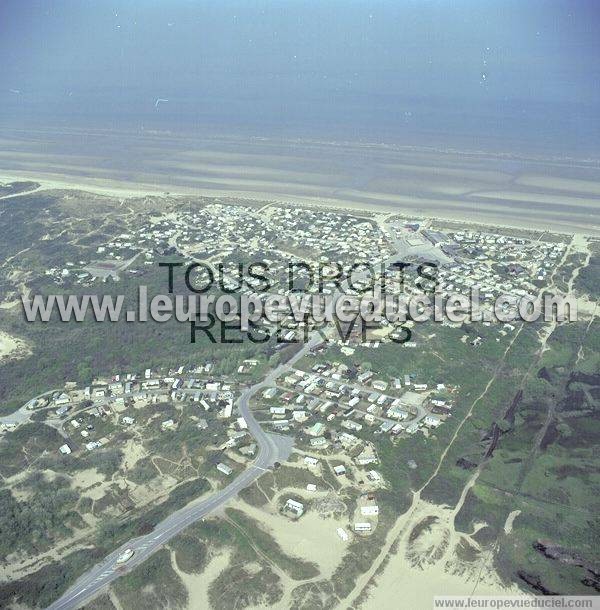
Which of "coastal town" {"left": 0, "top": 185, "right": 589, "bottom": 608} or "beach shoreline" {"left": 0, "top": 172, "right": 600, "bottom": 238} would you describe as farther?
"beach shoreline" {"left": 0, "top": 172, "right": 600, "bottom": 238}

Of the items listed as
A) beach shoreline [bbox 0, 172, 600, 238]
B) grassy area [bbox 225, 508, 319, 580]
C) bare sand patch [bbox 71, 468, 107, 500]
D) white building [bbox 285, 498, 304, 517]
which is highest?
beach shoreline [bbox 0, 172, 600, 238]

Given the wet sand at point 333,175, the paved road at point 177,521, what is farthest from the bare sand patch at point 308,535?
the wet sand at point 333,175

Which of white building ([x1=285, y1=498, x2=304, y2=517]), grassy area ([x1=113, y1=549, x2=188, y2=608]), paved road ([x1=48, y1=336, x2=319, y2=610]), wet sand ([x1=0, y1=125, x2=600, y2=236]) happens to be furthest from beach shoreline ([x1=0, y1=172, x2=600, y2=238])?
grassy area ([x1=113, y1=549, x2=188, y2=608])

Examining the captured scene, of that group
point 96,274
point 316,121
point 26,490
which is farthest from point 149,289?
point 316,121

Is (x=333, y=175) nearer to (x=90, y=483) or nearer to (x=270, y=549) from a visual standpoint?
(x=90, y=483)

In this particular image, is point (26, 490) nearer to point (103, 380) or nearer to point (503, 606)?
point (103, 380)

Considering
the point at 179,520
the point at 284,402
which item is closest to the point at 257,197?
the point at 284,402

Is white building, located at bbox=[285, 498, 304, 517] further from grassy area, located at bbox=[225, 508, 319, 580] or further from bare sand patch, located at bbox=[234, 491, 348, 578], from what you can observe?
grassy area, located at bbox=[225, 508, 319, 580]

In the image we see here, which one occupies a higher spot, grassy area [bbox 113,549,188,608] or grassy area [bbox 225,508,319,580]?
grassy area [bbox 225,508,319,580]

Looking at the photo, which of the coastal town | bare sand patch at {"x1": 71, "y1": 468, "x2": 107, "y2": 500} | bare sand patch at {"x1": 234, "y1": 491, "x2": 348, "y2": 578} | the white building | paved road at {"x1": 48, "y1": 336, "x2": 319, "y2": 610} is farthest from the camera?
bare sand patch at {"x1": 71, "y1": 468, "x2": 107, "y2": 500}
